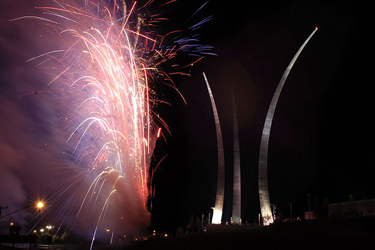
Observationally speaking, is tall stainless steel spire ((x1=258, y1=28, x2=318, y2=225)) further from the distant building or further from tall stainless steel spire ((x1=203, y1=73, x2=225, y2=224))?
the distant building

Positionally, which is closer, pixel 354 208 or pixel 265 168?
pixel 354 208

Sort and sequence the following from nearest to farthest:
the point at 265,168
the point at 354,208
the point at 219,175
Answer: the point at 354,208
the point at 265,168
the point at 219,175

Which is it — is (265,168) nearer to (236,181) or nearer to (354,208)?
(236,181)

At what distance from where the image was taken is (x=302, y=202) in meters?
52.5

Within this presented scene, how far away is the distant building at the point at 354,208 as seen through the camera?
28.1m

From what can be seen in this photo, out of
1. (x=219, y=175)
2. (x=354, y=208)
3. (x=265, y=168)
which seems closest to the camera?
(x=354, y=208)

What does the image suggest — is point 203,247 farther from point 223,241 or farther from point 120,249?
point 120,249

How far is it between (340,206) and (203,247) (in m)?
19.0

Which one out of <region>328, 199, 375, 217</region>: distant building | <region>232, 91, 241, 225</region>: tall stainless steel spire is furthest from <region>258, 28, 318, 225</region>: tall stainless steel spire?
<region>328, 199, 375, 217</region>: distant building

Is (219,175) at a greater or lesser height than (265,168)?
lesser

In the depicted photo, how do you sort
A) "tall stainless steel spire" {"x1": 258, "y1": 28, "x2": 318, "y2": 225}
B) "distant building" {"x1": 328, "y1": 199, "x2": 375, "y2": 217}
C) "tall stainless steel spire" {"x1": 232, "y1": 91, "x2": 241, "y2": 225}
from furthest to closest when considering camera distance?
"tall stainless steel spire" {"x1": 232, "y1": 91, "x2": 241, "y2": 225} → "tall stainless steel spire" {"x1": 258, "y1": 28, "x2": 318, "y2": 225} → "distant building" {"x1": 328, "y1": 199, "x2": 375, "y2": 217}

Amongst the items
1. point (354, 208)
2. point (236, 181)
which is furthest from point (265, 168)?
point (354, 208)

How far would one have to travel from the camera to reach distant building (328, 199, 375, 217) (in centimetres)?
2810

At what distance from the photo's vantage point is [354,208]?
100 feet
